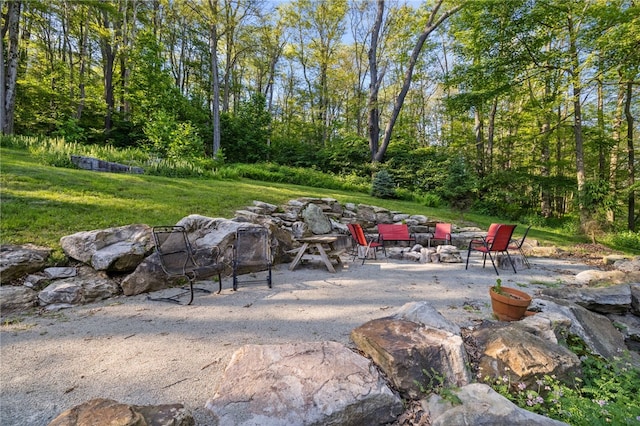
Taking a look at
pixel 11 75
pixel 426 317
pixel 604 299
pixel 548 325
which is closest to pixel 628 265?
pixel 604 299

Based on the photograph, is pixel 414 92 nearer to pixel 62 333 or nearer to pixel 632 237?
pixel 632 237

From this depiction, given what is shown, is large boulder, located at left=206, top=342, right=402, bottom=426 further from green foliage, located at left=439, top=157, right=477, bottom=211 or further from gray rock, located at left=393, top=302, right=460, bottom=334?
green foliage, located at left=439, top=157, right=477, bottom=211

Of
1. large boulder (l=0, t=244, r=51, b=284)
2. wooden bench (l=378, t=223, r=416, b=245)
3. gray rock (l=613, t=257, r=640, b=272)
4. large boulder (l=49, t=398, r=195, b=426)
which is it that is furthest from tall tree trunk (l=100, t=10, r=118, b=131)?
gray rock (l=613, t=257, r=640, b=272)

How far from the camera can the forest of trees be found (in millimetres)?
8906

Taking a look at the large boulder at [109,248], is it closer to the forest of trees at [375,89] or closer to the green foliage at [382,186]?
the forest of trees at [375,89]

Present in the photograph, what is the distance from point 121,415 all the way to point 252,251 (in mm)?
3269

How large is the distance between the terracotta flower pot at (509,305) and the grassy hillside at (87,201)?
15.9 feet

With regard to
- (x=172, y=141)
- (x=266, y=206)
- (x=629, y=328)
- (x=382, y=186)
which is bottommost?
(x=629, y=328)

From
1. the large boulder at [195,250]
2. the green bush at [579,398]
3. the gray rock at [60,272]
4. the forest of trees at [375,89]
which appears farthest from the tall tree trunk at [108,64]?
the green bush at [579,398]

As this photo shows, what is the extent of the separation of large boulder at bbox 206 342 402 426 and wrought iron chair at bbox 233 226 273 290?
2.30m

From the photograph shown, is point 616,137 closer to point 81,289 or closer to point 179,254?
point 179,254

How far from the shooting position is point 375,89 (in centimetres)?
1562

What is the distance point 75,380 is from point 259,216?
177 inches

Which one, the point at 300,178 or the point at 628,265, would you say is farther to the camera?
the point at 300,178
